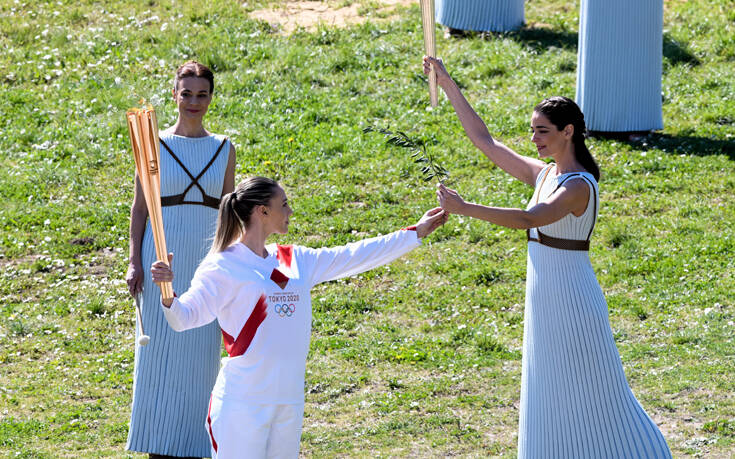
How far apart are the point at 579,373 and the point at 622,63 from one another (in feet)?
24.9

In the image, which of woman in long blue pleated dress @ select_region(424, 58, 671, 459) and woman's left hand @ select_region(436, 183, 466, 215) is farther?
woman in long blue pleated dress @ select_region(424, 58, 671, 459)

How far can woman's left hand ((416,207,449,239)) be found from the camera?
16.9 ft

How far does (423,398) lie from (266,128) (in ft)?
19.7

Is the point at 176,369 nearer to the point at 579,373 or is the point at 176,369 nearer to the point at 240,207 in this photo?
the point at 240,207

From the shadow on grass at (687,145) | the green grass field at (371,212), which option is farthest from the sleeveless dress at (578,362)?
the shadow on grass at (687,145)

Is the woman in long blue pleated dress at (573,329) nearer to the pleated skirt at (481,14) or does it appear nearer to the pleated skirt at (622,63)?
the pleated skirt at (622,63)

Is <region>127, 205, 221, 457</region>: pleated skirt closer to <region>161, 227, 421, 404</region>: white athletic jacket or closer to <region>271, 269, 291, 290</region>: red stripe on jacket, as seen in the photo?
<region>161, 227, 421, 404</region>: white athletic jacket

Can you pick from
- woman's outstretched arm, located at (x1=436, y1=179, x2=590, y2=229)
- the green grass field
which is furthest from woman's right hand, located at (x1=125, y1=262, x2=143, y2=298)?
woman's outstretched arm, located at (x1=436, y1=179, x2=590, y2=229)

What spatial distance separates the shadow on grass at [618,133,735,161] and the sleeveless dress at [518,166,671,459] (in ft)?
22.4

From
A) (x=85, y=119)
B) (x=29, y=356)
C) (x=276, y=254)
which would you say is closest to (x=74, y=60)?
(x=85, y=119)

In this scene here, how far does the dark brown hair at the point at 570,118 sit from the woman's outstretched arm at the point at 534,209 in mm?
179

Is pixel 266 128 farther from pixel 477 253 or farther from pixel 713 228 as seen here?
pixel 713 228

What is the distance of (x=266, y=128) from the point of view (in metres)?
12.9

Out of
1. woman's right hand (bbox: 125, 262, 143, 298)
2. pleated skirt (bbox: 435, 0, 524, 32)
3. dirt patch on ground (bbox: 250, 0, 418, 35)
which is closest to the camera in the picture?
woman's right hand (bbox: 125, 262, 143, 298)
